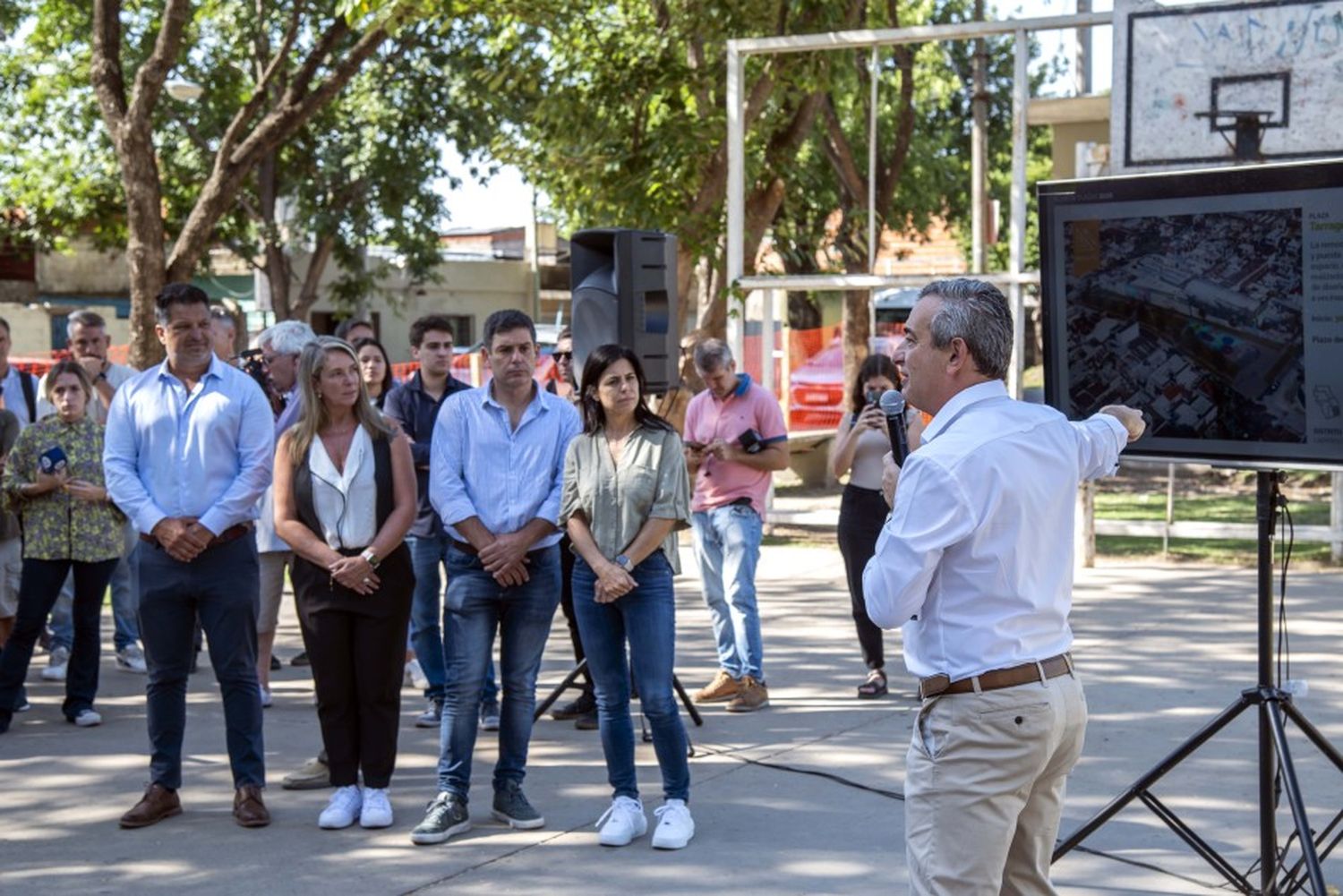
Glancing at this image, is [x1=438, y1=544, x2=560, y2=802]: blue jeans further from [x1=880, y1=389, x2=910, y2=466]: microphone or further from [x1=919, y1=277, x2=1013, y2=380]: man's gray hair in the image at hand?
[x1=919, y1=277, x2=1013, y2=380]: man's gray hair

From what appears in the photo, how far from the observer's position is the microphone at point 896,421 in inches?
147

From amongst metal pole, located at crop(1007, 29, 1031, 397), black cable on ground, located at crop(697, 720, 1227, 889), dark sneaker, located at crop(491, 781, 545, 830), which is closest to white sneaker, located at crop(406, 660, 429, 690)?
black cable on ground, located at crop(697, 720, 1227, 889)

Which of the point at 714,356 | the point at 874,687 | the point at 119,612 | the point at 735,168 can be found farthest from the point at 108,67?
the point at 874,687

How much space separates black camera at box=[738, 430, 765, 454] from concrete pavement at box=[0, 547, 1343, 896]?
129cm

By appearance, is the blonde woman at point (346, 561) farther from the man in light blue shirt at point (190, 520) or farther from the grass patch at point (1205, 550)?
the grass patch at point (1205, 550)

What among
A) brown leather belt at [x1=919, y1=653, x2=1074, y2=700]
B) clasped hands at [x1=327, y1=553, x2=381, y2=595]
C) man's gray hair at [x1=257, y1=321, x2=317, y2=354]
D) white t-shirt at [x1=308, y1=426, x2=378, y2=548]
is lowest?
clasped hands at [x1=327, y1=553, x2=381, y2=595]

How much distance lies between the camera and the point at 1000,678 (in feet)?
11.5

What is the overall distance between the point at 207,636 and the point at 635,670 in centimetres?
163

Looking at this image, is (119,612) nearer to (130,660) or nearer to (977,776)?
(130,660)

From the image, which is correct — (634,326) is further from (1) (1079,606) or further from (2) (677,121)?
(2) (677,121)

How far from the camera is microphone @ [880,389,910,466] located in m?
3.73

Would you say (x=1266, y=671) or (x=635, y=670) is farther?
(x=635, y=670)

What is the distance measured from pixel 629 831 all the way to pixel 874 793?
118cm

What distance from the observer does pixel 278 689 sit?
895cm
